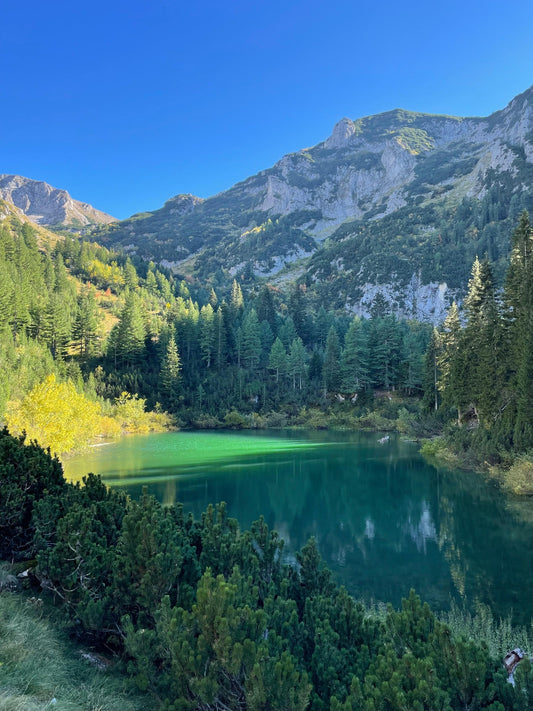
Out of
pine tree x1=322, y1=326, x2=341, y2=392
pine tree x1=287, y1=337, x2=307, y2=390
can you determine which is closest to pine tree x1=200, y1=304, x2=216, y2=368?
pine tree x1=287, y1=337, x2=307, y2=390

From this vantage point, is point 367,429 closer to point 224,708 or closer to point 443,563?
point 443,563

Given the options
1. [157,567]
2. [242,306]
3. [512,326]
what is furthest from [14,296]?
[157,567]

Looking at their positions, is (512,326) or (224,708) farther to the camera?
(512,326)

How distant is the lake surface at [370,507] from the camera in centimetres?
1243

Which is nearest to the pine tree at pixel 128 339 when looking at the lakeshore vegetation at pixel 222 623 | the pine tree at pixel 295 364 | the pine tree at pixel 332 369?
the pine tree at pixel 295 364

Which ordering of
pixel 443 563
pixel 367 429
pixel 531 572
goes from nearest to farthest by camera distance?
pixel 531 572 → pixel 443 563 → pixel 367 429

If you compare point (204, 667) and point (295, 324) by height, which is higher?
point (295, 324)

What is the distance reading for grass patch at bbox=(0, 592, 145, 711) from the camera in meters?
3.98

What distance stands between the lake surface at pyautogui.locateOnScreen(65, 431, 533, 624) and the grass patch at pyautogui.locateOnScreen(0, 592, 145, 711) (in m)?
8.06

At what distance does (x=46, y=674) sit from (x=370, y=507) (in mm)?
18621

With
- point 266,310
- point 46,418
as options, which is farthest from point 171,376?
point 46,418

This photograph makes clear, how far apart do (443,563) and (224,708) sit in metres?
12.0

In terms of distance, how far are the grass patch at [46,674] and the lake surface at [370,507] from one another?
806 centimetres

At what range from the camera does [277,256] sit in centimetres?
18512
